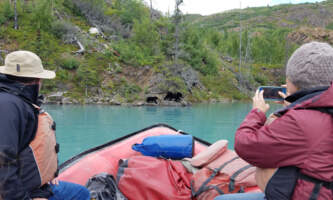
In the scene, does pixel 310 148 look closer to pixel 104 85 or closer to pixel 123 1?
pixel 104 85

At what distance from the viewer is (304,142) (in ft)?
3.35

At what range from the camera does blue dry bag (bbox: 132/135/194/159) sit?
2906mm

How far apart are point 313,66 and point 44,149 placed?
155 centimetres

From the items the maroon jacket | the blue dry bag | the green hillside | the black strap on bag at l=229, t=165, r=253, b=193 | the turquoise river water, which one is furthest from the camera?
the green hillside

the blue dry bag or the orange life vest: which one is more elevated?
the orange life vest

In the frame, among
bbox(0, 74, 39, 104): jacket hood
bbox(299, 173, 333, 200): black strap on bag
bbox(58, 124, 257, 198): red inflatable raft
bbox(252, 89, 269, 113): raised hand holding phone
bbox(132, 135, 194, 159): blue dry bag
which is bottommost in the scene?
bbox(58, 124, 257, 198): red inflatable raft

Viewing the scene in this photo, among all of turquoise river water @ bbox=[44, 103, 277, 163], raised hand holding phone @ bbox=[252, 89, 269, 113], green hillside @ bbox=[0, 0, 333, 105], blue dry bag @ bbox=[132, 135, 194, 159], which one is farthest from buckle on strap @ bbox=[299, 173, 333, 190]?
green hillside @ bbox=[0, 0, 333, 105]

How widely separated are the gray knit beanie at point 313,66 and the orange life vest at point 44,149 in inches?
58.0

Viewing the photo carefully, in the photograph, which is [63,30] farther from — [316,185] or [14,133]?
[316,185]

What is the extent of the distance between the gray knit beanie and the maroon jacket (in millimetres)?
105

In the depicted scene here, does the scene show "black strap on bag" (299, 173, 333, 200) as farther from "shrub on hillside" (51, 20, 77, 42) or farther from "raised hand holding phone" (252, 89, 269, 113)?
"shrub on hillside" (51, 20, 77, 42)

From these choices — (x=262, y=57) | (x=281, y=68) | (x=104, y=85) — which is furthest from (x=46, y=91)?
(x=262, y=57)

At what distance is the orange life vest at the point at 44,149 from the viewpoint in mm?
1442

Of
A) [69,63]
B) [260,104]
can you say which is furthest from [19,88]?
[69,63]
